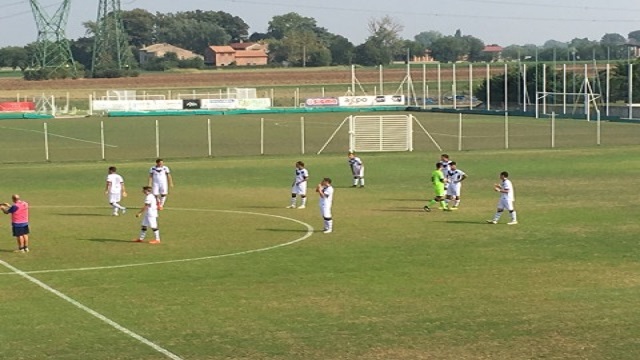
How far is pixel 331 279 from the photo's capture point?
23984 millimetres

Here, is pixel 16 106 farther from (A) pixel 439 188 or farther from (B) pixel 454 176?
(A) pixel 439 188

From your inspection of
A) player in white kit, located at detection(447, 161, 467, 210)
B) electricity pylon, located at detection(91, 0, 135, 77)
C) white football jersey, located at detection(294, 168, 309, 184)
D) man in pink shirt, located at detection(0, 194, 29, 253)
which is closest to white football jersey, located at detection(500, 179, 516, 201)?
player in white kit, located at detection(447, 161, 467, 210)

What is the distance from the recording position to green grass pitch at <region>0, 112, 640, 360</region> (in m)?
18.4

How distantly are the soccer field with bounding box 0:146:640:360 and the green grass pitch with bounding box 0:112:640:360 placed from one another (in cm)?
6

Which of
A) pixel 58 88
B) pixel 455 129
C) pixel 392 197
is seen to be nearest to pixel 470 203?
pixel 392 197

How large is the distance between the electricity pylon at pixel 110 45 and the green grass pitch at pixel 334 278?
139614 millimetres

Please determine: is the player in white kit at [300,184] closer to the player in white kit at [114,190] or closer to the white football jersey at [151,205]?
the player in white kit at [114,190]

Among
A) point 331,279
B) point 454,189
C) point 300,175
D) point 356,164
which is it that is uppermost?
point 300,175

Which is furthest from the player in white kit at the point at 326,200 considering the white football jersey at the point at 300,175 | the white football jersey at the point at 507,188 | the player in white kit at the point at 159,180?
the player in white kit at the point at 159,180

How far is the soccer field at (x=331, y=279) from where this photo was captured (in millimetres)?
18422

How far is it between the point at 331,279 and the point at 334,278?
13cm

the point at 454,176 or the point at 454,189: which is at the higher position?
the point at 454,176

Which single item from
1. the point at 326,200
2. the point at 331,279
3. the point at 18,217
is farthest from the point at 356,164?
the point at 331,279

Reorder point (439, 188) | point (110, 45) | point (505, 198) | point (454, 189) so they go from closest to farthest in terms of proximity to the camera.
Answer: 1. point (505, 198)
2. point (439, 188)
3. point (454, 189)
4. point (110, 45)
